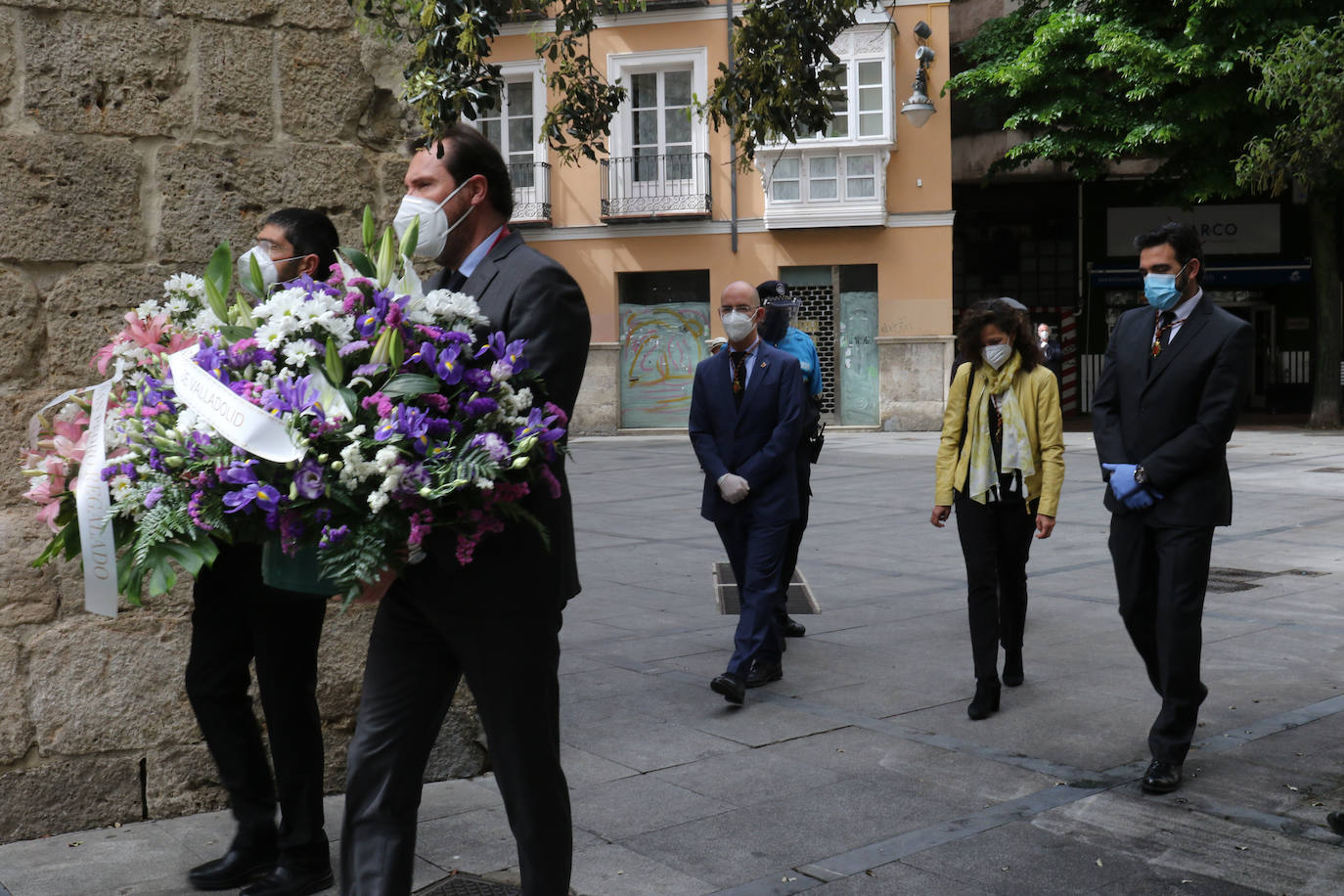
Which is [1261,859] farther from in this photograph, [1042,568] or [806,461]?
[1042,568]

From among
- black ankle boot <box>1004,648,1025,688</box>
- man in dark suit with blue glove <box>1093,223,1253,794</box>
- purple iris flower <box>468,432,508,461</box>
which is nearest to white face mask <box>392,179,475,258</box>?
purple iris flower <box>468,432,508,461</box>

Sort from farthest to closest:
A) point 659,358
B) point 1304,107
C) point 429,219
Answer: point 659,358, point 1304,107, point 429,219

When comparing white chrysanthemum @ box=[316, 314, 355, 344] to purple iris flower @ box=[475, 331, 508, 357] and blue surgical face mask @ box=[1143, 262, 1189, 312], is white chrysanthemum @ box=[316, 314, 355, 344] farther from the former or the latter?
blue surgical face mask @ box=[1143, 262, 1189, 312]

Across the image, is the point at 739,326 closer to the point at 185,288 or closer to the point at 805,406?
the point at 805,406

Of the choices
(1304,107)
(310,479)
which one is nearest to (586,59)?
(310,479)

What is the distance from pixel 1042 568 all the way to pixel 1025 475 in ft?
12.8

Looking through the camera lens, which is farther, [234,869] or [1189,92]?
[1189,92]

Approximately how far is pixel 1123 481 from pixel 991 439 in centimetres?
104

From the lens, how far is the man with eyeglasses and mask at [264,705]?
3.89 meters

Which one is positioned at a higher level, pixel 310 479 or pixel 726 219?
pixel 726 219

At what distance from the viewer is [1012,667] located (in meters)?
6.20

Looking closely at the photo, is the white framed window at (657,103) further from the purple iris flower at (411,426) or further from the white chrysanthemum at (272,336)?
the purple iris flower at (411,426)

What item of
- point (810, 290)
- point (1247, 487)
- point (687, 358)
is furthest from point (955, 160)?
point (1247, 487)

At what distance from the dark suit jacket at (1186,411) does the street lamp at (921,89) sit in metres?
19.3
